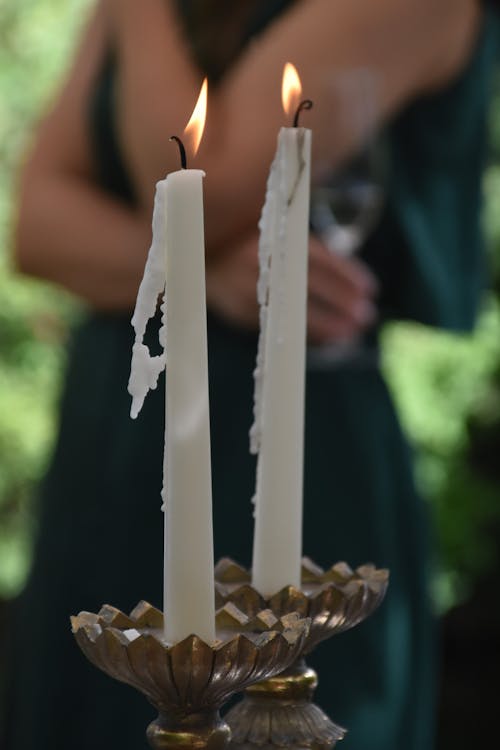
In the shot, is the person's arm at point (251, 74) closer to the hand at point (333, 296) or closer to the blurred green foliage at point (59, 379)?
the hand at point (333, 296)

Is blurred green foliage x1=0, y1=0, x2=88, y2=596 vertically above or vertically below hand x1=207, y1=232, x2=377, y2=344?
above

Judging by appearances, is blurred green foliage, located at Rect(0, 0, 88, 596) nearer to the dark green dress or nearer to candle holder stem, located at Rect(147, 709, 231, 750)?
the dark green dress

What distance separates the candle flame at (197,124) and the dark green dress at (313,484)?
79cm

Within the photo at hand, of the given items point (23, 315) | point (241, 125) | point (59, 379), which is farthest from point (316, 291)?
point (23, 315)

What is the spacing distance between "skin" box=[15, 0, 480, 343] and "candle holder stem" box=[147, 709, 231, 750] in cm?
66

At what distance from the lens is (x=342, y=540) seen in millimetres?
1263

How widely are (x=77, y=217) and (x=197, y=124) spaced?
2.96 ft

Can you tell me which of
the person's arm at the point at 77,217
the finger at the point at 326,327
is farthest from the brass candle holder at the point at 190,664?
the person's arm at the point at 77,217

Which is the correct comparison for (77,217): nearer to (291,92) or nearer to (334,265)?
(334,265)

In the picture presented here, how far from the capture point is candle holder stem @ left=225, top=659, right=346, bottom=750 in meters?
0.39

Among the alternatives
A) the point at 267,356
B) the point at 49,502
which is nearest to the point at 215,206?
the point at 49,502

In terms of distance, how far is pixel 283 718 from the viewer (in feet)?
1.30

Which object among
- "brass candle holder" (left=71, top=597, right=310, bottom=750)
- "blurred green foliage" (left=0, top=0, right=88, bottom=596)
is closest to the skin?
"brass candle holder" (left=71, top=597, right=310, bottom=750)

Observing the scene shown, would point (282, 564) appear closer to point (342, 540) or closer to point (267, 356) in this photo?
point (267, 356)
